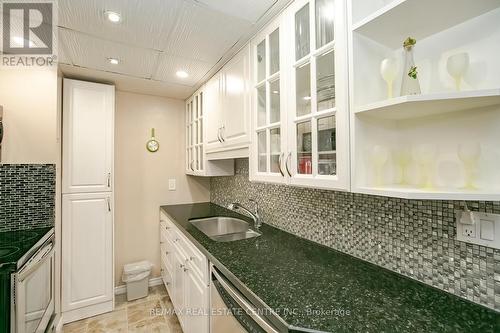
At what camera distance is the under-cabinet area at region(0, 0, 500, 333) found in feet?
2.63

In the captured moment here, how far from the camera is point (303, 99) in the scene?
46.1 inches

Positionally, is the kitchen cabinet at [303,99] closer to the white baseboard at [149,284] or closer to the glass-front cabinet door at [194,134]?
the glass-front cabinet door at [194,134]

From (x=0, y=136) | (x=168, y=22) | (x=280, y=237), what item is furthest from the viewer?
(x=0, y=136)

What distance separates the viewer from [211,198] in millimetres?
3072

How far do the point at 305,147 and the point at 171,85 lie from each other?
1.86 metres

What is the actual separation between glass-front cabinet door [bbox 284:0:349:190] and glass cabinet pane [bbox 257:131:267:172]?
0.83 ft

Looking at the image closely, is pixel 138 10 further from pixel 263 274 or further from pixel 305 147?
pixel 263 274

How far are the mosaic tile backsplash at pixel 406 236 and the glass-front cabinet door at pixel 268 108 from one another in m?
0.33

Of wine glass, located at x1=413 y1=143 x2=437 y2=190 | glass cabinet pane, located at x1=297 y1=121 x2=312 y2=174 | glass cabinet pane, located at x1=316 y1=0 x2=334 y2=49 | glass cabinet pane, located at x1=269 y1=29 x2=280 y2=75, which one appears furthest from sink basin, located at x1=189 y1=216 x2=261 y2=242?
glass cabinet pane, located at x1=316 y1=0 x2=334 y2=49

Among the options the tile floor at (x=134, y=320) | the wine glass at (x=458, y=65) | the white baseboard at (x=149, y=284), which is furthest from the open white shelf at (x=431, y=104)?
the white baseboard at (x=149, y=284)

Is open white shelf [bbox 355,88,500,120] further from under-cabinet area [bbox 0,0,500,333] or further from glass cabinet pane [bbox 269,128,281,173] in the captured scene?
glass cabinet pane [bbox 269,128,281,173]

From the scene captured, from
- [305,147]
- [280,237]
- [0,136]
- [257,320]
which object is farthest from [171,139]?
[257,320]

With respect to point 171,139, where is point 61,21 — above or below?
above

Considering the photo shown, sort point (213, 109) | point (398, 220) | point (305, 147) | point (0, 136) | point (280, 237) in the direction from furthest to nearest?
1. point (213, 109)
2. point (0, 136)
3. point (280, 237)
4. point (305, 147)
5. point (398, 220)
